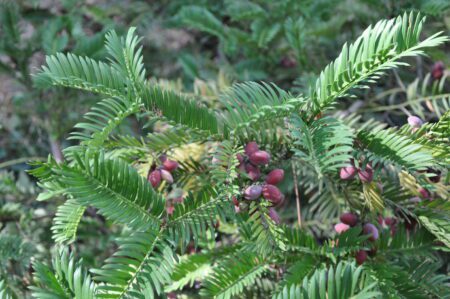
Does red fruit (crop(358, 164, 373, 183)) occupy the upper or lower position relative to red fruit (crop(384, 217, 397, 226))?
upper

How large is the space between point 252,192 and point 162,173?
17 cm

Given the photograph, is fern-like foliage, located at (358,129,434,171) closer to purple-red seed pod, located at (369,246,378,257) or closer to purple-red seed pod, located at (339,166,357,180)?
purple-red seed pod, located at (339,166,357,180)

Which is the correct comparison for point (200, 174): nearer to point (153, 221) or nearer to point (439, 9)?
point (153, 221)

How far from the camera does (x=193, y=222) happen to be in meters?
0.60

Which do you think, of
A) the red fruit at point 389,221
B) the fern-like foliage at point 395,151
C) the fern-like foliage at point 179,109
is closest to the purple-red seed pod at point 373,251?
the red fruit at point 389,221

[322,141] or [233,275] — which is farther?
[233,275]

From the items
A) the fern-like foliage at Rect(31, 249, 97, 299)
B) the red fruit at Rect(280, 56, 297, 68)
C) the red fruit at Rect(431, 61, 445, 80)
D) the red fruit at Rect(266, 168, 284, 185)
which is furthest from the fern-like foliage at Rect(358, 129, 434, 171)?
the red fruit at Rect(280, 56, 297, 68)

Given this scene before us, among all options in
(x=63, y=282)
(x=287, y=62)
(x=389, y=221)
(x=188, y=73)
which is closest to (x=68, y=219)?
(x=63, y=282)

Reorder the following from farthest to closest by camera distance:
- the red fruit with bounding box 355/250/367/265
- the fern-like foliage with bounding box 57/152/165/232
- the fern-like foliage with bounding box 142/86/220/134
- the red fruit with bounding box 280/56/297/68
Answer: the red fruit with bounding box 280/56/297/68 < the red fruit with bounding box 355/250/367/265 < the fern-like foliage with bounding box 142/86/220/134 < the fern-like foliage with bounding box 57/152/165/232

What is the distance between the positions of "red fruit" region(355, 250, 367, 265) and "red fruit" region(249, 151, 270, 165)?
21cm

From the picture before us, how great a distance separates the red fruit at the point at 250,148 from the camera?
2.29 feet

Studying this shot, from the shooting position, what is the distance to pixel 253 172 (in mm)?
682

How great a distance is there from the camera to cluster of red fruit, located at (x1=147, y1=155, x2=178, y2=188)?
2.42 feet

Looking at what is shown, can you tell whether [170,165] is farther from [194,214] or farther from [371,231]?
[371,231]
